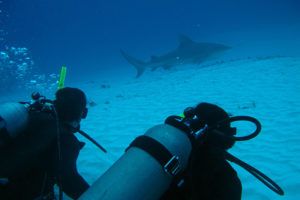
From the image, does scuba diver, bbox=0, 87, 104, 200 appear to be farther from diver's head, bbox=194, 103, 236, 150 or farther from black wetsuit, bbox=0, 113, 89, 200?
diver's head, bbox=194, 103, 236, 150

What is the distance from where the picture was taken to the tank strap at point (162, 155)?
1888 millimetres

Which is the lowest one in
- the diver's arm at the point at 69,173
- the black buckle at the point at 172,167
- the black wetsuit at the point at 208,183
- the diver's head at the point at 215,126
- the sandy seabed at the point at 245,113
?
the sandy seabed at the point at 245,113

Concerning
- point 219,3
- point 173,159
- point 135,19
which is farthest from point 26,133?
point 219,3

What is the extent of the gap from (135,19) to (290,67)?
15475 centimetres

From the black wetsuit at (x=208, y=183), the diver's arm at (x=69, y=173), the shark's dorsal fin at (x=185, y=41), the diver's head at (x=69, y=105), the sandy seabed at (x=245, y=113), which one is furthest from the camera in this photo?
the shark's dorsal fin at (x=185, y=41)

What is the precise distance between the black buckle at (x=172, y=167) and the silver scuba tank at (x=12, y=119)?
218 centimetres

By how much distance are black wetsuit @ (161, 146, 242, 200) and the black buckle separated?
12 cm

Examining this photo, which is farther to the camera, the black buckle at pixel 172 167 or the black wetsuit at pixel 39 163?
the black wetsuit at pixel 39 163

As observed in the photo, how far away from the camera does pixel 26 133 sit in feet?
11.3

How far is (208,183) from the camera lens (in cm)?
198

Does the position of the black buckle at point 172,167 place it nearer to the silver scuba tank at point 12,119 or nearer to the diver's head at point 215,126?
the diver's head at point 215,126

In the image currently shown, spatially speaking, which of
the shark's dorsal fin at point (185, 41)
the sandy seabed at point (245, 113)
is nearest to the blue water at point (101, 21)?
the shark's dorsal fin at point (185, 41)

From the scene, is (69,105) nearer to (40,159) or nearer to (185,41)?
(40,159)

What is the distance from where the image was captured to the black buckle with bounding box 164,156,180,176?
1883 mm
